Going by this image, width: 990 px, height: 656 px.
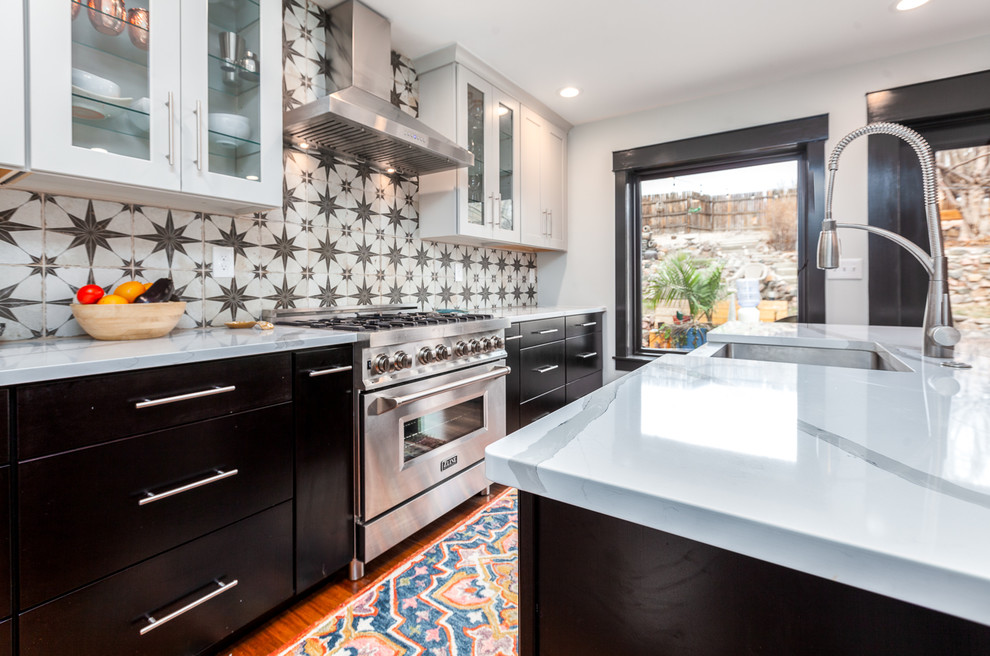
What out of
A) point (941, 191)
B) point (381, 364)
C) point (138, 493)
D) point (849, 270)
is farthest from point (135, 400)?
point (941, 191)

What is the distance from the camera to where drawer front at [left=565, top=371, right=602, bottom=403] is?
3.09m

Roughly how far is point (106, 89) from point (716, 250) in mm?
3295

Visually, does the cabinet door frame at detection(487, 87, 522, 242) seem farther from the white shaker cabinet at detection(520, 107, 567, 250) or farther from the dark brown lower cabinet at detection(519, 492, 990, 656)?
the dark brown lower cabinet at detection(519, 492, 990, 656)

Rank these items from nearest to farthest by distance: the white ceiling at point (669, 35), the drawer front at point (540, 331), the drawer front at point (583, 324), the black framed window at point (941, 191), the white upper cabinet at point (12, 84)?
the white upper cabinet at point (12, 84)
the white ceiling at point (669, 35)
the black framed window at point (941, 191)
the drawer front at point (540, 331)
the drawer front at point (583, 324)

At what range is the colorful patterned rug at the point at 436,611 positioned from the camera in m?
1.34

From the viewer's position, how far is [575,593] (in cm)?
51

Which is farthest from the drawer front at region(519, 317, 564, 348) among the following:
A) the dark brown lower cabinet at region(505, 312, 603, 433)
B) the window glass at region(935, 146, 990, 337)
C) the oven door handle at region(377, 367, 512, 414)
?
the window glass at region(935, 146, 990, 337)

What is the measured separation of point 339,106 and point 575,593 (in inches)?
68.9

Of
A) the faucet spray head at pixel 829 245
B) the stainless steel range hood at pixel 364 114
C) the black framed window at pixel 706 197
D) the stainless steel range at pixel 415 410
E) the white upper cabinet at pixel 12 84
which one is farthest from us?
the black framed window at pixel 706 197

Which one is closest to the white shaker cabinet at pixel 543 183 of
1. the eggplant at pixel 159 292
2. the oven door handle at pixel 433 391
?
the oven door handle at pixel 433 391

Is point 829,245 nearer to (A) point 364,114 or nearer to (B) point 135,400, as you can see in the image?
(A) point 364,114

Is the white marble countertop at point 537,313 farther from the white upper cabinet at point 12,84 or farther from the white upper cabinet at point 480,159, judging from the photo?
the white upper cabinet at point 12,84

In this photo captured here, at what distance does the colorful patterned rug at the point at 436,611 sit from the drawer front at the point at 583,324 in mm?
1489

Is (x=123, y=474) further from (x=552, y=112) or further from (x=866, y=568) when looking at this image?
(x=552, y=112)
